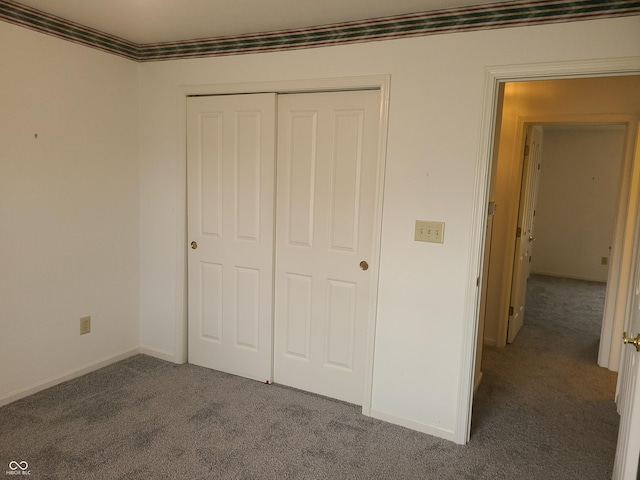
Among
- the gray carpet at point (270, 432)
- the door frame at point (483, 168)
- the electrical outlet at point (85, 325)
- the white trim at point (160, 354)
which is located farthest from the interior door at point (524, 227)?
the electrical outlet at point (85, 325)

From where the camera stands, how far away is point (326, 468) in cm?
219

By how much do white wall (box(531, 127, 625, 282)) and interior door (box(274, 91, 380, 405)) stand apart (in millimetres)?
5010

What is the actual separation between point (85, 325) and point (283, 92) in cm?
203

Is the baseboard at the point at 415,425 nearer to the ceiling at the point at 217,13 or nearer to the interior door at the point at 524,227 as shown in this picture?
the interior door at the point at 524,227

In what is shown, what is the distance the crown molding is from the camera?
2041 millimetres

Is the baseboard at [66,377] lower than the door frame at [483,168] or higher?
lower

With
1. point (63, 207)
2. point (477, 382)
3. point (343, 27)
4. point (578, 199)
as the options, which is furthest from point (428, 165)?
point (578, 199)

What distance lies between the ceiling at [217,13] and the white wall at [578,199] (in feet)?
16.8

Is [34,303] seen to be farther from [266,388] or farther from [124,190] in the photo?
[266,388]

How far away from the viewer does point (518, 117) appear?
3.68 metres

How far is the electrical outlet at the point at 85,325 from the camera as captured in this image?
9.96 ft

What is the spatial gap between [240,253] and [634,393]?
2263 mm

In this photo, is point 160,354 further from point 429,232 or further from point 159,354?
point 429,232
